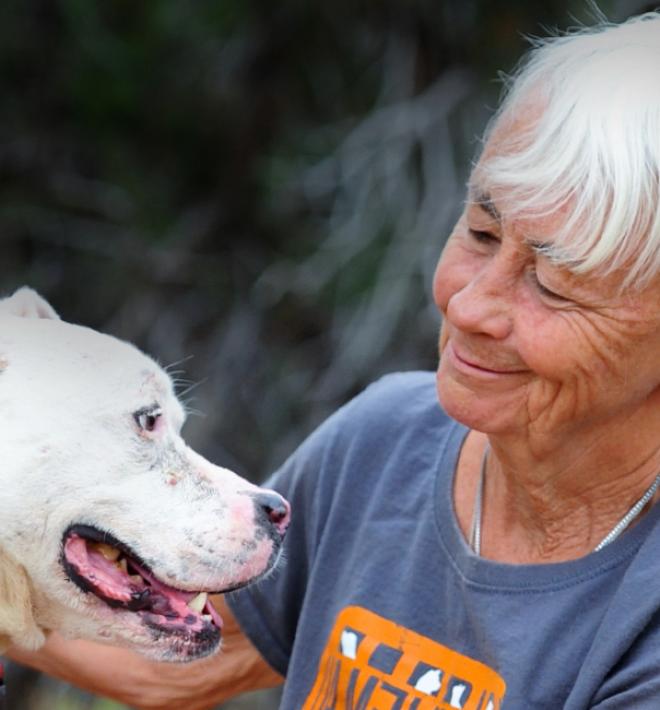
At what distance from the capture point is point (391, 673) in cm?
190

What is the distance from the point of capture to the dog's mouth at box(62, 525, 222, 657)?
175 cm

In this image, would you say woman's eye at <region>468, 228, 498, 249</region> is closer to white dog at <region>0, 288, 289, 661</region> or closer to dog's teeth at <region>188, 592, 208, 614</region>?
white dog at <region>0, 288, 289, 661</region>

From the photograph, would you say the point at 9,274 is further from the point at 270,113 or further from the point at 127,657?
the point at 127,657

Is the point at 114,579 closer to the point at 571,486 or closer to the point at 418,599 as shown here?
the point at 418,599

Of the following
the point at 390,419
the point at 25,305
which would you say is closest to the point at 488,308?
the point at 390,419

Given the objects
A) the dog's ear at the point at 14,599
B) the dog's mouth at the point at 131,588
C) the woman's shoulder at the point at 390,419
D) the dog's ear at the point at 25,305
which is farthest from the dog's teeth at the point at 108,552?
the woman's shoulder at the point at 390,419

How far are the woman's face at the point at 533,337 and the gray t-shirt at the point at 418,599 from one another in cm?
19

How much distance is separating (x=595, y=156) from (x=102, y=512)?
0.78m

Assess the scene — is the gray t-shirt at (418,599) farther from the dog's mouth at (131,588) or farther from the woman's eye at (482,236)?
the woman's eye at (482,236)

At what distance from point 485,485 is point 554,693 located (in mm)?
378

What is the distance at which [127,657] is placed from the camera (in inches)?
86.0

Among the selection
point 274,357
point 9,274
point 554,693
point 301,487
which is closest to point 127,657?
point 301,487

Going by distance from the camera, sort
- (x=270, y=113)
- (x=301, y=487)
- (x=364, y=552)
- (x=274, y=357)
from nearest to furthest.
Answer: (x=364, y=552) < (x=301, y=487) < (x=274, y=357) < (x=270, y=113)

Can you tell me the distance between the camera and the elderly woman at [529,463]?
68.8 inches
